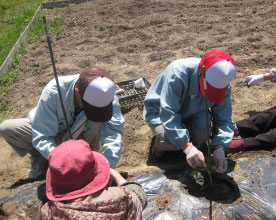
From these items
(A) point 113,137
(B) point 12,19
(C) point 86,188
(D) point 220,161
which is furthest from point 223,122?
(B) point 12,19

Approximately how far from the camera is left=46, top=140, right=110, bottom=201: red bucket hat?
125cm

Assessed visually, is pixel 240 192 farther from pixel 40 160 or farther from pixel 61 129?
pixel 40 160

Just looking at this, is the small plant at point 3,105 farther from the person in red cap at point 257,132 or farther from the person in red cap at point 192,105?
the person in red cap at point 257,132

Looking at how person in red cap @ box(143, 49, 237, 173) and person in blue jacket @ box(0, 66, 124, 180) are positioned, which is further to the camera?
person in red cap @ box(143, 49, 237, 173)

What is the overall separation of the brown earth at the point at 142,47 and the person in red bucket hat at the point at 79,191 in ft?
3.64

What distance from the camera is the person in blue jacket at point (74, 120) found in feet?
6.01

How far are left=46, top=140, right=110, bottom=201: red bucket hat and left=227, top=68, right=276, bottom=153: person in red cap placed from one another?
5.62ft

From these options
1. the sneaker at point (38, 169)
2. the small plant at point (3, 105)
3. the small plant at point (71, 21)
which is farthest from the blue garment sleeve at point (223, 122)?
the small plant at point (71, 21)

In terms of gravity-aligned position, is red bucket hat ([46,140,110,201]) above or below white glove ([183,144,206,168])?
above

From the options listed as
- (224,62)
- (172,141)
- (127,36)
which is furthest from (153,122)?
(127,36)

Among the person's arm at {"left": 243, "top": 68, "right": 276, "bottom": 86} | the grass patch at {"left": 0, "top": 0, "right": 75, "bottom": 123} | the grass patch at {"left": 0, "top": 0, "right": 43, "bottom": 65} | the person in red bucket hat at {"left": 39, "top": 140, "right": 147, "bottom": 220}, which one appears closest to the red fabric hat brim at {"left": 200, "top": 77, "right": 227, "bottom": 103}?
the person in red bucket hat at {"left": 39, "top": 140, "right": 147, "bottom": 220}

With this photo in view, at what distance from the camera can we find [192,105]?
247 centimetres

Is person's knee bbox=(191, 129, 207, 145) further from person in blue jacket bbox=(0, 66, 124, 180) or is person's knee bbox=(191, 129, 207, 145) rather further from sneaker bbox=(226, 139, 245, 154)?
person in blue jacket bbox=(0, 66, 124, 180)

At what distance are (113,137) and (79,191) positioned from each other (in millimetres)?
984
